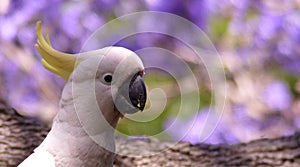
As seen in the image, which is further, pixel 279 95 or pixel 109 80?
pixel 279 95

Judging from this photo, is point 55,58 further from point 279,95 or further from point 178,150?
point 279,95

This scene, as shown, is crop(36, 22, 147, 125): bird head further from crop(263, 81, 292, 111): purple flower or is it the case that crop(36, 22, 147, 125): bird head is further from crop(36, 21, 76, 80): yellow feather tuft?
crop(263, 81, 292, 111): purple flower

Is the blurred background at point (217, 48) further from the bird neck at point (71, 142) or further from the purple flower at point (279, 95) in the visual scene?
the bird neck at point (71, 142)

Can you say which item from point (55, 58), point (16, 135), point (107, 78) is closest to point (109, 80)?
point (107, 78)

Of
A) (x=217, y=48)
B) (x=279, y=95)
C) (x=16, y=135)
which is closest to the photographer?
(x=16, y=135)

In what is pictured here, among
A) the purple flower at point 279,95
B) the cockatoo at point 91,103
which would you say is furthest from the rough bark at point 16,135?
the purple flower at point 279,95

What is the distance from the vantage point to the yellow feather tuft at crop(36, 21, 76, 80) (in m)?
1.67

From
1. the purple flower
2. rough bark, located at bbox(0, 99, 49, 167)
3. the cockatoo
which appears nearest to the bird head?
the cockatoo

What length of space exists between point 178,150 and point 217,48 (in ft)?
3.72

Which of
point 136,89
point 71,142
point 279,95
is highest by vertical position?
point 279,95

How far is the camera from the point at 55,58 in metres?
1.68

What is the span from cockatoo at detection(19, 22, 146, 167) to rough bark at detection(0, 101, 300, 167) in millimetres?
515

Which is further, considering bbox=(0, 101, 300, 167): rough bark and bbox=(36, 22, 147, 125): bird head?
bbox=(0, 101, 300, 167): rough bark

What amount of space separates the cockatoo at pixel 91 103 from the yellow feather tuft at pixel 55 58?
20 millimetres
